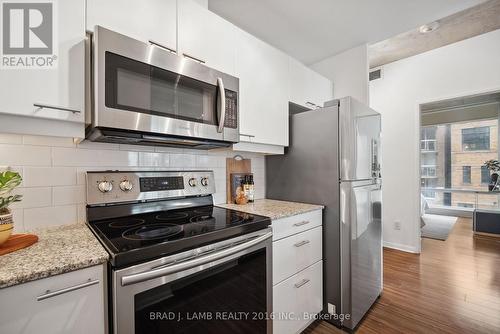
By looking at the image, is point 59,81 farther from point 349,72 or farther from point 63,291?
point 349,72

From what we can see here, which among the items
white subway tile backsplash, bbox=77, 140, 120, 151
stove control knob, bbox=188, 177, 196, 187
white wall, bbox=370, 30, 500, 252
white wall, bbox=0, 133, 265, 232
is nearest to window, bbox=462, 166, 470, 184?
white wall, bbox=370, 30, 500, 252

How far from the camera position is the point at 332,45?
90.7 inches

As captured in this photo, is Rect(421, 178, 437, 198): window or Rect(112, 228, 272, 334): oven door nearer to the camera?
Rect(112, 228, 272, 334): oven door

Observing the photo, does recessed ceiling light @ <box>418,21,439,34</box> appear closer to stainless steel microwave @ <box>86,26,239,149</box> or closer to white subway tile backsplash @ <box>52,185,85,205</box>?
stainless steel microwave @ <box>86,26,239,149</box>

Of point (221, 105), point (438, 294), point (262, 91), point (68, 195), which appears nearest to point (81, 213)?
point (68, 195)

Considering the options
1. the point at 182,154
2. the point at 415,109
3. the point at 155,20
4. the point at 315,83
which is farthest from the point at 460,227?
the point at 155,20

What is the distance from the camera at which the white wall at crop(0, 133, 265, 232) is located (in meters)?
1.07

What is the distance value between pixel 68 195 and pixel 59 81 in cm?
59

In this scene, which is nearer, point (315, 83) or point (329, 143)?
point (329, 143)

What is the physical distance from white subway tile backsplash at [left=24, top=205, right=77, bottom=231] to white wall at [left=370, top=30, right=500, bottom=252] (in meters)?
3.76

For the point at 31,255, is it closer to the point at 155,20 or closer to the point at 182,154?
the point at 182,154

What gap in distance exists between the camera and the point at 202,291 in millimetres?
976

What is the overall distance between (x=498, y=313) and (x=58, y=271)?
292 cm

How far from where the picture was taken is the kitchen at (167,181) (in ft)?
2.58
